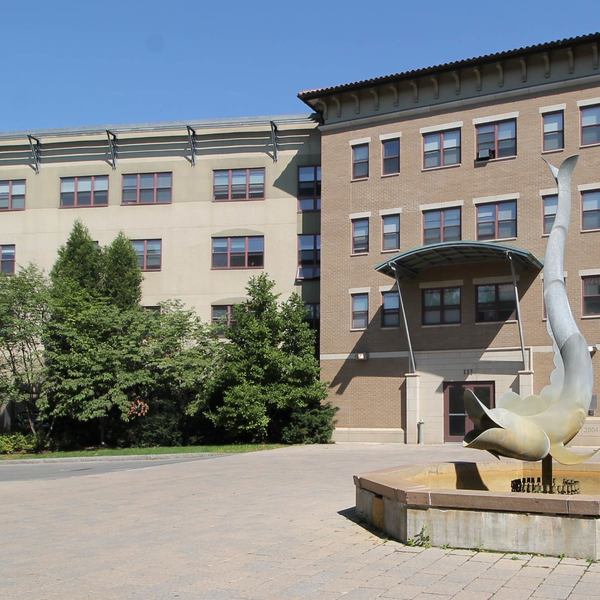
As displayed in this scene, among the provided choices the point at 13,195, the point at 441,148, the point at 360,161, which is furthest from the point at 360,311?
the point at 13,195

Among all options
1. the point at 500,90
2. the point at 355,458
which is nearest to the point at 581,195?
the point at 500,90

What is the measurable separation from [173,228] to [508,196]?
1679 centimetres

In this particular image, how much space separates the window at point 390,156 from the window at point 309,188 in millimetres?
4481

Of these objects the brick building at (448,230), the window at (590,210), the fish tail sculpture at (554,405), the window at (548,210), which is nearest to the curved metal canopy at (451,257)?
the brick building at (448,230)

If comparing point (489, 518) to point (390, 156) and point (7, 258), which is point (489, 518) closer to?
point (390, 156)

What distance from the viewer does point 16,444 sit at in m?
36.9

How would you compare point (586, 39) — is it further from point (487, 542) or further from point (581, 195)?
point (487, 542)

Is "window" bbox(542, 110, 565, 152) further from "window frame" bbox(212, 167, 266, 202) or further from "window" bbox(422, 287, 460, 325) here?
"window frame" bbox(212, 167, 266, 202)

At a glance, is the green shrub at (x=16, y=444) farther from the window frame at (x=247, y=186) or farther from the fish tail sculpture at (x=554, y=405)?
the fish tail sculpture at (x=554, y=405)

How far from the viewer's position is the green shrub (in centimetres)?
3638

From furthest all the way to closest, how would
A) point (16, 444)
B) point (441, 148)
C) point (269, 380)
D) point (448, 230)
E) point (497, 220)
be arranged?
point (16, 444)
point (441, 148)
point (448, 230)
point (269, 380)
point (497, 220)

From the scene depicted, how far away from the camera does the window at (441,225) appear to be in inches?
1361

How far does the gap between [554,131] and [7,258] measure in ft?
91.3

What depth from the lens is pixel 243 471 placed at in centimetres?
2142
